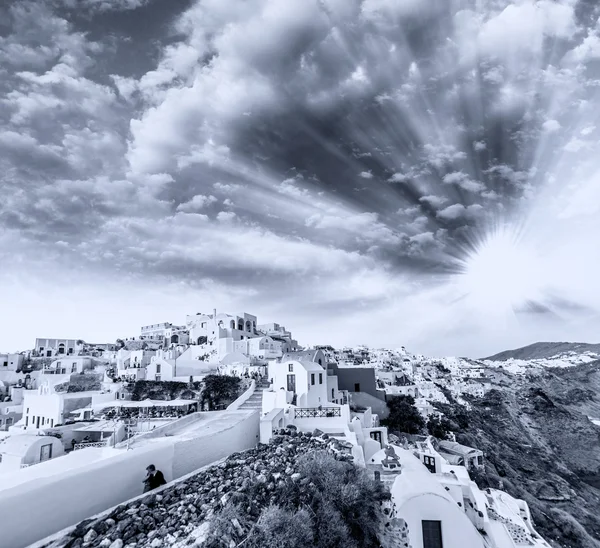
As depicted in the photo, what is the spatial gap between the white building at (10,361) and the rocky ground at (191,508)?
36690 millimetres

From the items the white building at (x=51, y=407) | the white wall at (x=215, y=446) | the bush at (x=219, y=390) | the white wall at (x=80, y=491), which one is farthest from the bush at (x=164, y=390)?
the white wall at (x=80, y=491)

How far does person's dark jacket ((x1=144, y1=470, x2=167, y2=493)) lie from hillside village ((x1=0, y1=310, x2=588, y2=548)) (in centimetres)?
19

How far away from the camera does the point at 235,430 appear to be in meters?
12.0

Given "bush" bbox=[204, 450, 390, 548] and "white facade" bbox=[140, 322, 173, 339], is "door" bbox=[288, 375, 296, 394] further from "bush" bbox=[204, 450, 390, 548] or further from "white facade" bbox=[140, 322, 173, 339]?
"white facade" bbox=[140, 322, 173, 339]

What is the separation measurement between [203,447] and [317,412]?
5.99m

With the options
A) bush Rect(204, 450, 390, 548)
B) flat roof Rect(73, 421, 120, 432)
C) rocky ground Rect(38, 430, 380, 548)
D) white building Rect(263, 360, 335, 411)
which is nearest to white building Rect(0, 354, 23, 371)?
flat roof Rect(73, 421, 120, 432)

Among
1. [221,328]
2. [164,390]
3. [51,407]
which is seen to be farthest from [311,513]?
[221,328]

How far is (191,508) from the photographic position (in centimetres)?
650

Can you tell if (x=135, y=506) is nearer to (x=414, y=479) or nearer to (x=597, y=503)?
(x=414, y=479)

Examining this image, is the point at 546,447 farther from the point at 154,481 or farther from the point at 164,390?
the point at 154,481

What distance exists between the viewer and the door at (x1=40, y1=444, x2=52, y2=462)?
41.2 ft

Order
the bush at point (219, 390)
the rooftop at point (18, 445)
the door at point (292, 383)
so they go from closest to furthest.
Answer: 1. the rooftop at point (18, 445)
2. the door at point (292, 383)
3. the bush at point (219, 390)

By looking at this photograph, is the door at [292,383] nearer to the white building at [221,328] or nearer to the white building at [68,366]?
the white building at [221,328]

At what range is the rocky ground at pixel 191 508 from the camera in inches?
214
